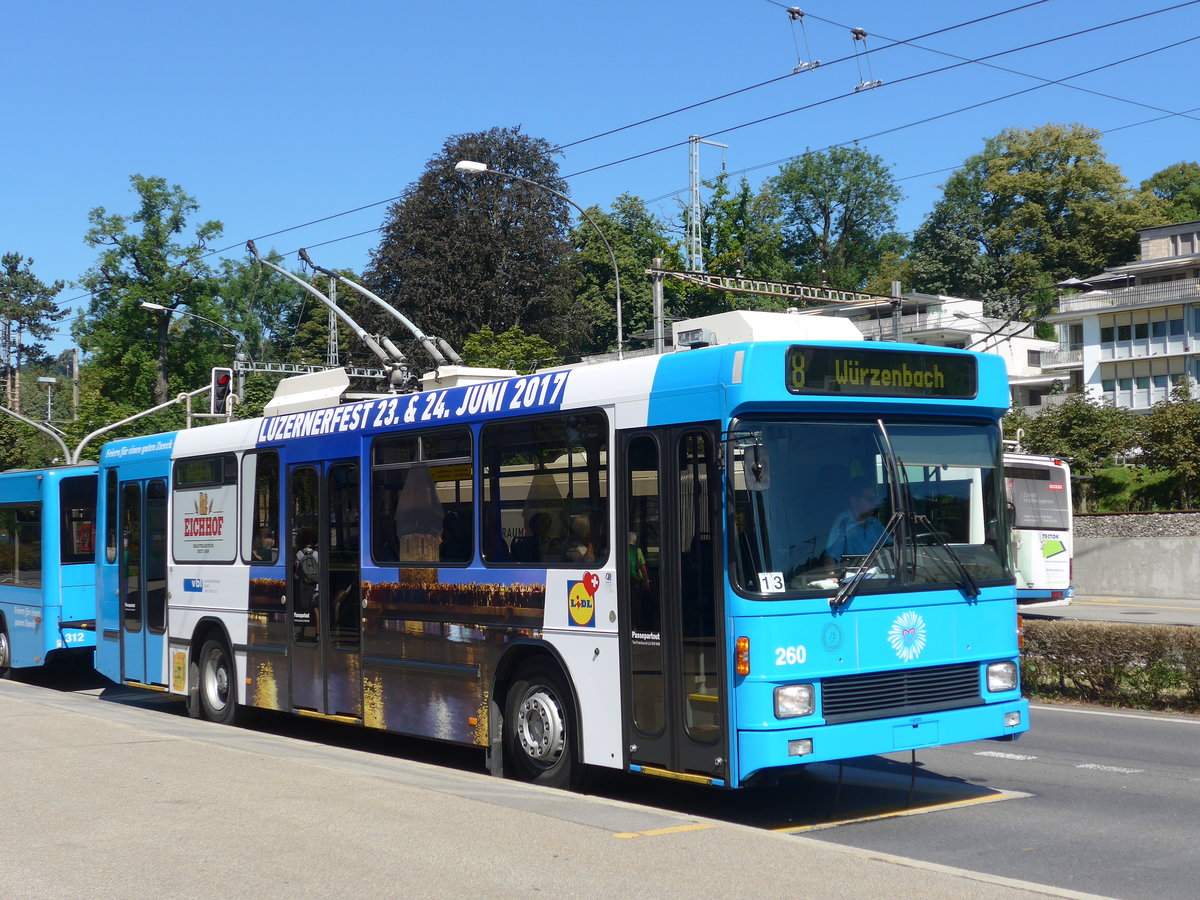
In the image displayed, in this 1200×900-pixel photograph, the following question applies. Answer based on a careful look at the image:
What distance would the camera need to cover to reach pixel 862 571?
8.50 meters

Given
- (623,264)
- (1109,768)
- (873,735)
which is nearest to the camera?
(873,735)

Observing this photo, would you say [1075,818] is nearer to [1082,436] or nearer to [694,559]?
[694,559]

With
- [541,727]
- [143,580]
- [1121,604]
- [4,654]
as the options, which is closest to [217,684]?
[143,580]

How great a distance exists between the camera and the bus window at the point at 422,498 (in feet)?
35.9

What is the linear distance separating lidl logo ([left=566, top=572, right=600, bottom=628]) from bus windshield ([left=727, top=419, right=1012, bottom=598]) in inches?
57.7

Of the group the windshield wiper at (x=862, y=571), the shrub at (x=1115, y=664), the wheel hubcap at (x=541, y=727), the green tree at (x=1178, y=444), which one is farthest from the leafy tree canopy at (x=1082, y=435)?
the windshield wiper at (x=862, y=571)

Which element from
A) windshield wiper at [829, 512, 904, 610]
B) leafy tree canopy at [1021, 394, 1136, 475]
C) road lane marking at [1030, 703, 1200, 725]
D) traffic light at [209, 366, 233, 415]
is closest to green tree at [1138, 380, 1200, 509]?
leafy tree canopy at [1021, 394, 1136, 475]

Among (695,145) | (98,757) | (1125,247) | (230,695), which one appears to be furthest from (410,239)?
(1125,247)

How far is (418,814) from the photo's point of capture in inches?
313

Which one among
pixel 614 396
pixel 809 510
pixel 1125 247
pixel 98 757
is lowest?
pixel 98 757

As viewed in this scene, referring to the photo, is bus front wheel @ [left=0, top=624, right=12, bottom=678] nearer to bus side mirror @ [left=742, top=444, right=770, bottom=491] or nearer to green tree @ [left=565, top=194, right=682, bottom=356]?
bus side mirror @ [left=742, top=444, right=770, bottom=491]

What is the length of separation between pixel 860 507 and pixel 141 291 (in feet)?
210

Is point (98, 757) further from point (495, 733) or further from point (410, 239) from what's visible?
point (410, 239)

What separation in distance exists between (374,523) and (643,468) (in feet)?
12.2
